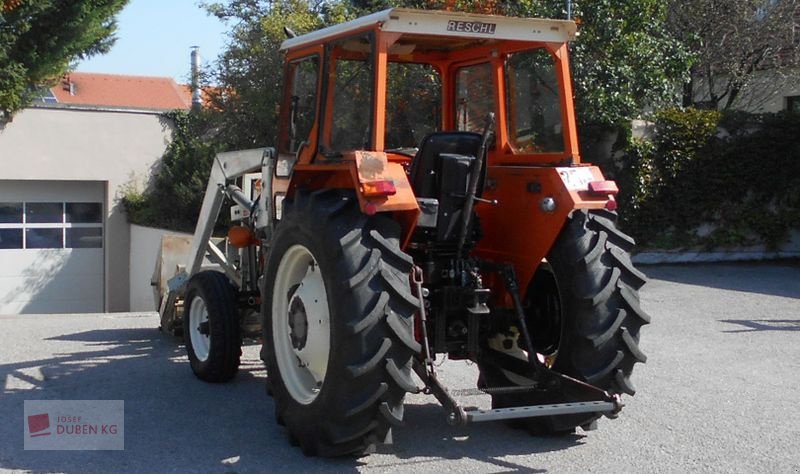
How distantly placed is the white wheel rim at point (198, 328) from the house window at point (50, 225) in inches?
562

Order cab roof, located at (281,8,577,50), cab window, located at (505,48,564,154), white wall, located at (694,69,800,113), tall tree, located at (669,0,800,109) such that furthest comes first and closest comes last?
white wall, located at (694,69,800,113), tall tree, located at (669,0,800,109), cab window, located at (505,48,564,154), cab roof, located at (281,8,577,50)

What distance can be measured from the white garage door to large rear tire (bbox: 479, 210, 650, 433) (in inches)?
666

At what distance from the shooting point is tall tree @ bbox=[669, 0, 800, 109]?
57.2ft

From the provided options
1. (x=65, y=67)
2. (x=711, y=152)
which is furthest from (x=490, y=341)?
(x=65, y=67)

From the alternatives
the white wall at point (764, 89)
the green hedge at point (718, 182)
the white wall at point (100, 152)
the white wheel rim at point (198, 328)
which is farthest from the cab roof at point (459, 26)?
the white wall at point (100, 152)

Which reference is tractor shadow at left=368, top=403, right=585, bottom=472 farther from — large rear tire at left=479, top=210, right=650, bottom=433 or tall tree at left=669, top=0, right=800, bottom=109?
tall tree at left=669, top=0, right=800, bottom=109

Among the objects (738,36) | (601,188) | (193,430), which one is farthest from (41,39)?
(601,188)

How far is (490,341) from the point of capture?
236 inches

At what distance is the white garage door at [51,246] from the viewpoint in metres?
20.3

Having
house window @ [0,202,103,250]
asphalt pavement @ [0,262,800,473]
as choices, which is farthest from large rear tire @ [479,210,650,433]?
house window @ [0,202,103,250]

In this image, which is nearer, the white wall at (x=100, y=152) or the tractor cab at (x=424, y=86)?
the tractor cab at (x=424, y=86)

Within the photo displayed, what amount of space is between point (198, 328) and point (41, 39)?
12.7 m

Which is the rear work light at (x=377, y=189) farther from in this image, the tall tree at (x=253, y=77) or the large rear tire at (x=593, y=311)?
the tall tree at (x=253, y=77)

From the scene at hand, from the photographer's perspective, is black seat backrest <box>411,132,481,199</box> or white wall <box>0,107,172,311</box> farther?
white wall <box>0,107,172,311</box>
